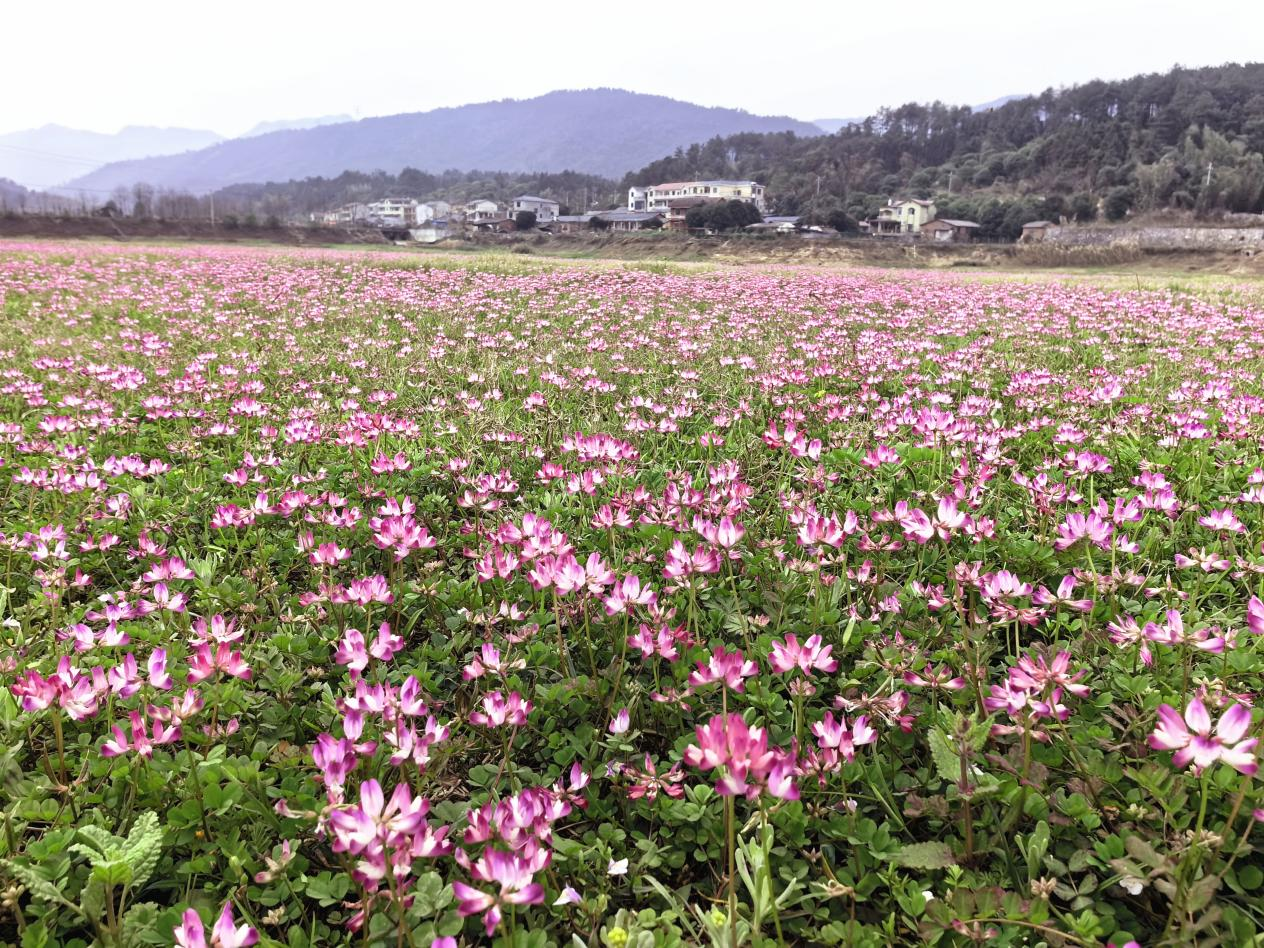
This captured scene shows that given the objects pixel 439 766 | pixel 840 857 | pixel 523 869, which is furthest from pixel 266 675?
pixel 840 857

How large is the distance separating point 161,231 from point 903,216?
86973 millimetres

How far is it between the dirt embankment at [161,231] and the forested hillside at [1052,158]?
61.4 metres

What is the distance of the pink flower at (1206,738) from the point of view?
4.48 feet

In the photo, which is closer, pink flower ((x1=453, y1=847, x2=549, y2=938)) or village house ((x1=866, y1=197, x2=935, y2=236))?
pink flower ((x1=453, y1=847, x2=549, y2=938))

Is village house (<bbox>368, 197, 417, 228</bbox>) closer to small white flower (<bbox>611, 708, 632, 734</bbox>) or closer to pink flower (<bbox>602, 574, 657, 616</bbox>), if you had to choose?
pink flower (<bbox>602, 574, 657, 616</bbox>)

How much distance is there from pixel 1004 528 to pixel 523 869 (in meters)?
2.98

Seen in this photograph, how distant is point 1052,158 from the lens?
4070 inches

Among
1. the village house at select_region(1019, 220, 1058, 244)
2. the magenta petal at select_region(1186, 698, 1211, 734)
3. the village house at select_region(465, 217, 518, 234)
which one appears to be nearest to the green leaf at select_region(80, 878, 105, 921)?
the magenta petal at select_region(1186, 698, 1211, 734)

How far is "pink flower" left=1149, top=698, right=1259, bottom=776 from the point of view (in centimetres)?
137

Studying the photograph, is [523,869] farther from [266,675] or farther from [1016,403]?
[1016,403]

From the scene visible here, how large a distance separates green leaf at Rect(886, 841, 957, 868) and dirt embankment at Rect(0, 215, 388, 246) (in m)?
65.7

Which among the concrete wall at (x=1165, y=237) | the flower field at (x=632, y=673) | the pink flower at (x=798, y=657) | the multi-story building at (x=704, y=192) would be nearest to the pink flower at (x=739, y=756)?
the flower field at (x=632, y=673)

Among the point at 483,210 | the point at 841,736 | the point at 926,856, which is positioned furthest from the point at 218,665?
the point at 483,210

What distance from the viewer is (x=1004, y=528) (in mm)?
3381
